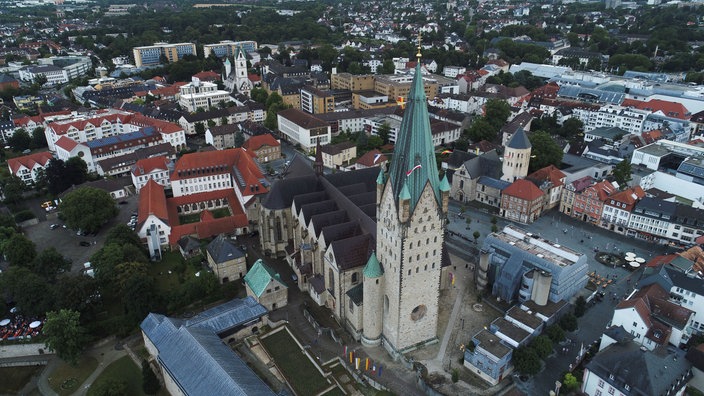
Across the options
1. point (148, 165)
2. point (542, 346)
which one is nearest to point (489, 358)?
point (542, 346)

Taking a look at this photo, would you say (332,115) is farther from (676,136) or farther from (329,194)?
(676,136)

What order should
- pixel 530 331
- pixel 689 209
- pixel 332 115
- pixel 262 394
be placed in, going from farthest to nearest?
pixel 332 115 < pixel 689 209 < pixel 530 331 < pixel 262 394

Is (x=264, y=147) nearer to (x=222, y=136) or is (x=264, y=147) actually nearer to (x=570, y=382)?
(x=222, y=136)

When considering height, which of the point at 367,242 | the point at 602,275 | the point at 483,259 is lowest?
the point at 602,275

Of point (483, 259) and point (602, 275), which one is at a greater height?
point (483, 259)

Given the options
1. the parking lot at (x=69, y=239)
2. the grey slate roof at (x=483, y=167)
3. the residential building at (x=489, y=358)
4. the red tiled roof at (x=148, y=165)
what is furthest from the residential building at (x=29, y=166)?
the residential building at (x=489, y=358)

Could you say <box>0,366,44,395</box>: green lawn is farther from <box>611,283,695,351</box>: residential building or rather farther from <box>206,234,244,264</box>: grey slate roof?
<box>611,283,695,351</box>: residential building

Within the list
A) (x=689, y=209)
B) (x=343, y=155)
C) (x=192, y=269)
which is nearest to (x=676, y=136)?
(x=689, y=209)
